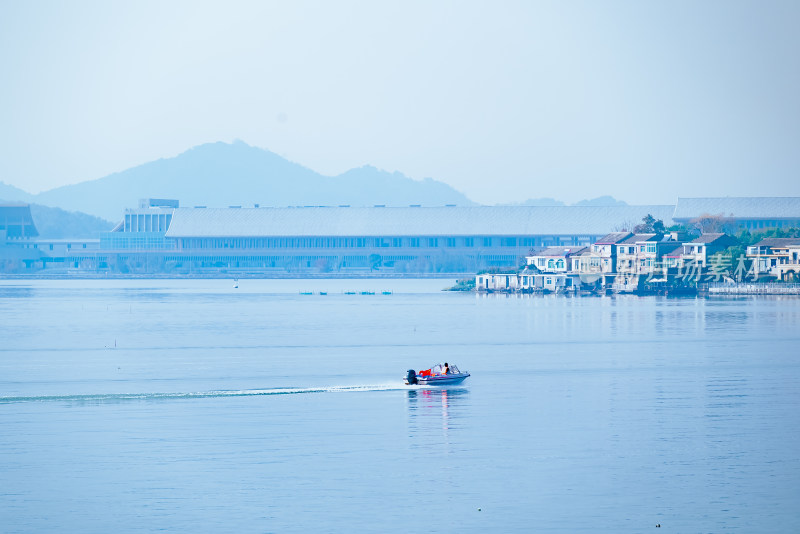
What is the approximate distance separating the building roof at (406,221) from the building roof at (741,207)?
2767 mm

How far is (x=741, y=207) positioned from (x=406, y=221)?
3699 cm

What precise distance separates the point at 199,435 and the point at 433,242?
114632 mm

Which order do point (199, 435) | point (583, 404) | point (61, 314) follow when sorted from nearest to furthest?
point (199, 435) → point (583, 404) → point (61, 314)

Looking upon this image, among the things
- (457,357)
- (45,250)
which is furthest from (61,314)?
(45,250)

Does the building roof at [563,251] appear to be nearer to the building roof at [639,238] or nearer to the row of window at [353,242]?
the building roof at [639,238]

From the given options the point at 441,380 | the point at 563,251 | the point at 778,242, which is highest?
the point at 778,242

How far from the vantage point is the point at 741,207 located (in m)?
135

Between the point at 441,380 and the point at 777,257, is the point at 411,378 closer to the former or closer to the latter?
the point at 441,380

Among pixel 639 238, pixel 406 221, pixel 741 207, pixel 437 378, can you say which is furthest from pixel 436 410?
pixel 406 221

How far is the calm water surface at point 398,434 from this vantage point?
1947 cm

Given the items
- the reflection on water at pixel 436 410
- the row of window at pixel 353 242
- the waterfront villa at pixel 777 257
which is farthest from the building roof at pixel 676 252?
the reflection on water at pixel 436 410

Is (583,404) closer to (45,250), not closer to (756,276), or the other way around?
(756,276)

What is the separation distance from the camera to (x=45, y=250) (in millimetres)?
155500

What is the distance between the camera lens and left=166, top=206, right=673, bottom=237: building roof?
5428 inches
